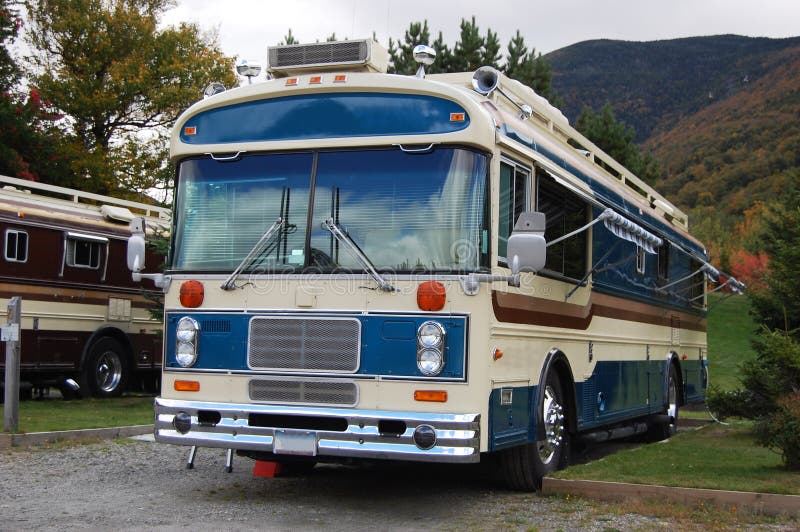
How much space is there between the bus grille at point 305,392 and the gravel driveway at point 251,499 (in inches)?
33.6

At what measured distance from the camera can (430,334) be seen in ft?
23.1

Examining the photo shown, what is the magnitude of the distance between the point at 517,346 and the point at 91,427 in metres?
6.28

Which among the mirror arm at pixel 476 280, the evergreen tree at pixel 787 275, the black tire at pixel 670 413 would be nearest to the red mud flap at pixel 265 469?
the mirror arm at pixel 476 280

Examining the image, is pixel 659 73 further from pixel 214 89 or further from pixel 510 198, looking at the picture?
pixel 510 198

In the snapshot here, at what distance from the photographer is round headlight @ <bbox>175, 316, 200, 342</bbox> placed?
7.74 m

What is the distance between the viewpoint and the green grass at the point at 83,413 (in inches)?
482

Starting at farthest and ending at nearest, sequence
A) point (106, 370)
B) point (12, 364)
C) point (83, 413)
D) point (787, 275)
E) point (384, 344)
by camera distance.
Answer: point (106, 370) → point (83, 413) → point (12, 364) → point (787, 275) → point (384, 344)

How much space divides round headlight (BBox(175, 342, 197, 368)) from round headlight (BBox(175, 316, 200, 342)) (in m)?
0.05

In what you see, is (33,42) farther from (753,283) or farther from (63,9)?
(753,283)

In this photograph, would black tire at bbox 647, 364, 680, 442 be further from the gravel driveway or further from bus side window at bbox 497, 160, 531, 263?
bus side window at bbox 497, 160, 531, 263

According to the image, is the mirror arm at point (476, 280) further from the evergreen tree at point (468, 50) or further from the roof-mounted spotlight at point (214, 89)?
the evergreen tree at point (468, 50)

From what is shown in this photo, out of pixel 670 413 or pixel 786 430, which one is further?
pixel 670 413

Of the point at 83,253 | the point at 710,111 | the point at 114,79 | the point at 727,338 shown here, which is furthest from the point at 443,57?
the point at 710,111

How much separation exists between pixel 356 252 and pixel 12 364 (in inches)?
230
